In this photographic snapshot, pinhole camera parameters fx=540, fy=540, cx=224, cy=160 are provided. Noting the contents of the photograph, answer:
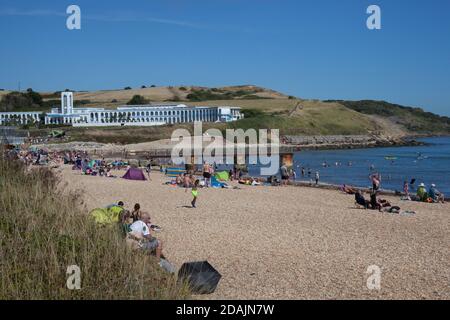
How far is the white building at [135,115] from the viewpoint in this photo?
3676 inches

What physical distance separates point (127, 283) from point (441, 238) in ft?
27.0

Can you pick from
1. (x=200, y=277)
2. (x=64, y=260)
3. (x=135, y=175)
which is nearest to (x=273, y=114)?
(x=135, y=175)

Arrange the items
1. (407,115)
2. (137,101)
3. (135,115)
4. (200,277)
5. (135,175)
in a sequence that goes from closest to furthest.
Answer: (200,277) < (135,175) < (135,115) < (137,101) < (407,115)

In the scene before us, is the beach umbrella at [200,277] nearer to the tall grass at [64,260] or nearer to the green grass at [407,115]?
the tall grass at [64,260]

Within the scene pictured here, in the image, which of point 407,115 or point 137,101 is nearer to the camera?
point 137,101

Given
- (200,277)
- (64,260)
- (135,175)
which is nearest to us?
(64,260)

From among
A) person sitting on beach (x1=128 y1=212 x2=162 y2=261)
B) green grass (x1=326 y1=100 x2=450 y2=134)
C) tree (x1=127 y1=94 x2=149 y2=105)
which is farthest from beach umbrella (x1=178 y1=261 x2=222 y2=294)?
green grass (x1=326 y1=100 x2=450 y2=134)

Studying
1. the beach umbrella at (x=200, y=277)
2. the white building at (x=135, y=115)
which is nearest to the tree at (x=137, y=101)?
the white building at (x=135, y=115)

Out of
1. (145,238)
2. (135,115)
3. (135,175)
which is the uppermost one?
(135,115)

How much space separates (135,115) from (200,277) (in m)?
96.2

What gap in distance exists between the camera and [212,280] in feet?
23.6

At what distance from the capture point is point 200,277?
7.13 meters

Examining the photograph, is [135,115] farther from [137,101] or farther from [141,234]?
[141,234]

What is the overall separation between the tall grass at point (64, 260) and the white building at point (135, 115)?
285ft
